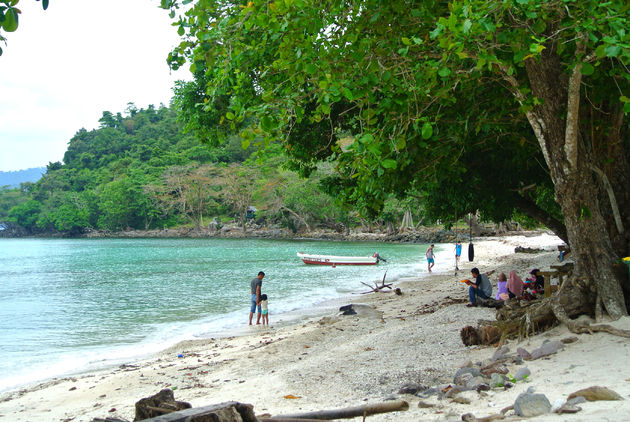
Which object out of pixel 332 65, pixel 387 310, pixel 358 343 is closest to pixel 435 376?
pixel 358 343

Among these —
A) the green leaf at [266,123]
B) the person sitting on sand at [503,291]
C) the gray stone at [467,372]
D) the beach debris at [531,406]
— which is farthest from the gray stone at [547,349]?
the person sitting on sand at [503,291]

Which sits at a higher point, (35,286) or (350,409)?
(350,409)

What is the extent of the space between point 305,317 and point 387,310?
2.65 metres

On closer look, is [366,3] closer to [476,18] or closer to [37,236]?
[476,18]

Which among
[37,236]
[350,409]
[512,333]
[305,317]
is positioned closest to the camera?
[350,409]

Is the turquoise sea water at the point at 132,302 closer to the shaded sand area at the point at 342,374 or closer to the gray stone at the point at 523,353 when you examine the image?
the shaded sand area at the point at 342,374

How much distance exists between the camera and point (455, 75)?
20.5 ft

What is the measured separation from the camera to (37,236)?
95.1 m

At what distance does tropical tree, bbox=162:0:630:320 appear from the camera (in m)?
5.01

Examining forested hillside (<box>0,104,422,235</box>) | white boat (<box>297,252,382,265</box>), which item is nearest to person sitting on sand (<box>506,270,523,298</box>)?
white boat (<box>297,252,382,265</box>)

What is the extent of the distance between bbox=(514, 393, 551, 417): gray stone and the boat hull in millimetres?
26594

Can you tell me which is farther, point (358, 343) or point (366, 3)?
point (358, 343)

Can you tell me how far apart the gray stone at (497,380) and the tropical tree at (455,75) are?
2041 millimetres

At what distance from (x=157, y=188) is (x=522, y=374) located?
241 feet
